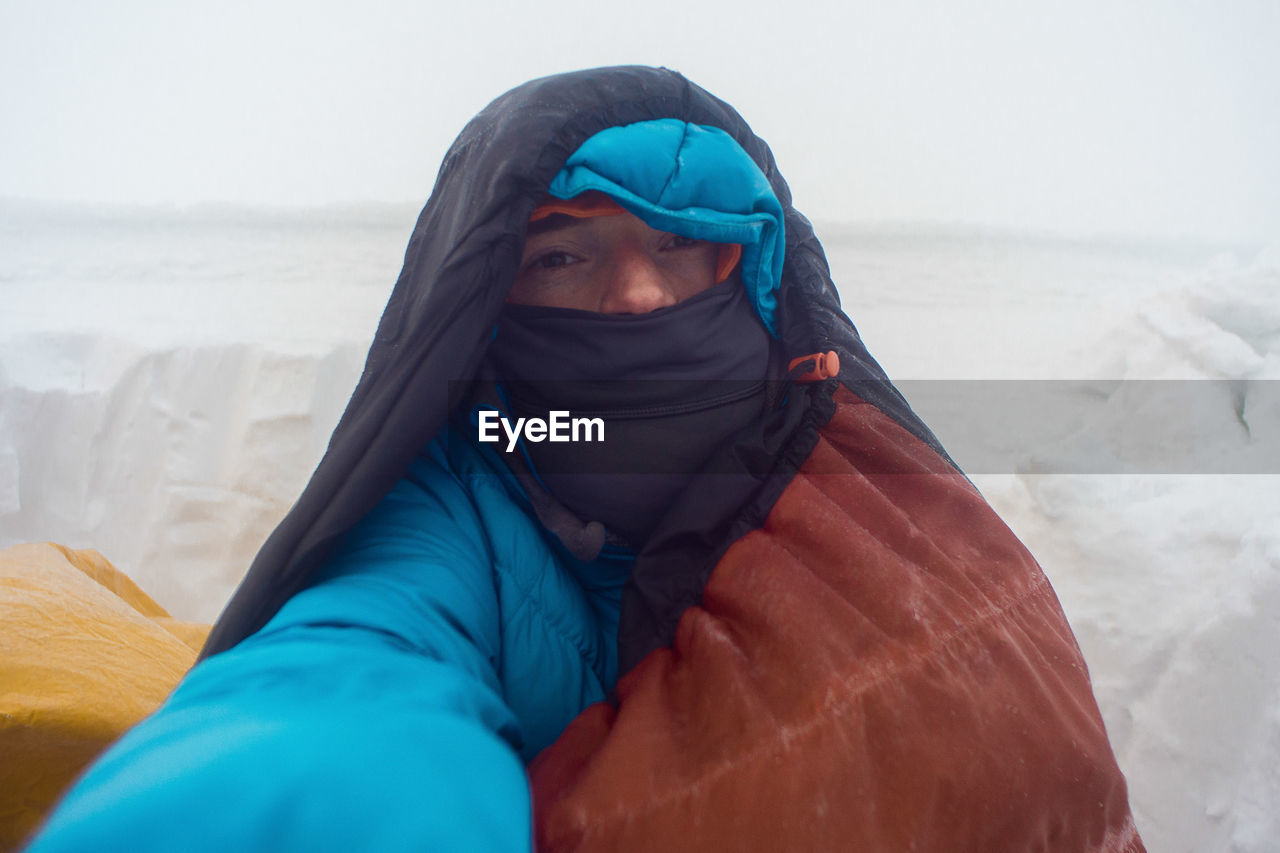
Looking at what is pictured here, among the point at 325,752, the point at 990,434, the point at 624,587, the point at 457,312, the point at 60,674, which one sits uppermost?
the point at 457,312

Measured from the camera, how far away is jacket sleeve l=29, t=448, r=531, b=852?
30 cm

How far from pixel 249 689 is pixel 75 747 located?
2.09 feet

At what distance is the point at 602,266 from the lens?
83 cm

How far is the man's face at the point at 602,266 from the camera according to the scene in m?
0.80

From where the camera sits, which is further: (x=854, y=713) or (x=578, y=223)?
(x=578, y=223)

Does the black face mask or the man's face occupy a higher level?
the man's face

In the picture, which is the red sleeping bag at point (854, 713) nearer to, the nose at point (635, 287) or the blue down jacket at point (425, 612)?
the blue down jacket at point (425, 612)

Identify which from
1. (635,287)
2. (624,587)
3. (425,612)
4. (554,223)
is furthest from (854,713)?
Answer: (554,223)

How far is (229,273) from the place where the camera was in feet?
10.8

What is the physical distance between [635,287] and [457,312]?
220mm

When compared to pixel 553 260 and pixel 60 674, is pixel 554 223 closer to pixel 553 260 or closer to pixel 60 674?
pixel 553 260

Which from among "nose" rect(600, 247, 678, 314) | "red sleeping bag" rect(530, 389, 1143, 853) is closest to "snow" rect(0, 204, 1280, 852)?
"red sleeping bag" rect(530, 389, 1143, 853)

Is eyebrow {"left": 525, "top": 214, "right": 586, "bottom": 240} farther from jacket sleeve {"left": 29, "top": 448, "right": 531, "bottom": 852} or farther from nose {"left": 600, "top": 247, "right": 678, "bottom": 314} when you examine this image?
jacket sleeve {"left": 29, "top": 448, "right": 531, "bottom": 852}

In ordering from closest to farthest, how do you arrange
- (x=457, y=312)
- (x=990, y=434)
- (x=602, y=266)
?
(x=457, y=312) → (x=602, y=266) → (x=990, y=434)
